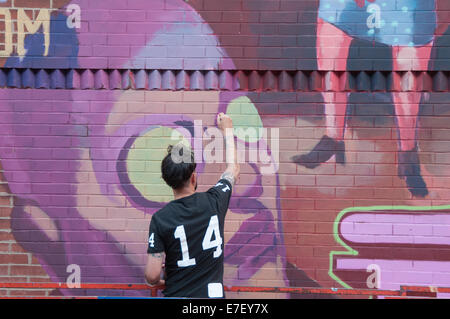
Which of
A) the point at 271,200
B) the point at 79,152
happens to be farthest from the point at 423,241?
the point at 79,152

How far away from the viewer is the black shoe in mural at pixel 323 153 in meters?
4.80

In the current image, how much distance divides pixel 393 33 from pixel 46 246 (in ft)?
13.6

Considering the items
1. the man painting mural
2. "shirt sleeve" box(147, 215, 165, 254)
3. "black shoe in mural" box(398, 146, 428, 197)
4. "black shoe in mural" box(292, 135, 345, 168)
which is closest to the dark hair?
"shirt sleeve" box(147, 215, 165, 254)

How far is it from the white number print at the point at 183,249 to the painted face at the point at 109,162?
211 centimetres

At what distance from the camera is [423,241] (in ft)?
15.5

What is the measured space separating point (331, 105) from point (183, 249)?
2689 mm

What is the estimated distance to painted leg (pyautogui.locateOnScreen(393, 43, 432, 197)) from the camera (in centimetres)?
473

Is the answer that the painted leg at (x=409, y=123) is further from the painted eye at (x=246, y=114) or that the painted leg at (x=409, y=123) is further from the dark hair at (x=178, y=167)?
the dark hair at (x=178, y=167)

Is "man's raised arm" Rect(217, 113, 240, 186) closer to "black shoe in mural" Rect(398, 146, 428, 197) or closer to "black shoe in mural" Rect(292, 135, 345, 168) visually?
"black shoe in mural" Rect(292, 135, 345, 168)

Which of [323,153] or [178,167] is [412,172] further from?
[178,167]

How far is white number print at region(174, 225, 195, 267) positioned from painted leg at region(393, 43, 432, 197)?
285 cm

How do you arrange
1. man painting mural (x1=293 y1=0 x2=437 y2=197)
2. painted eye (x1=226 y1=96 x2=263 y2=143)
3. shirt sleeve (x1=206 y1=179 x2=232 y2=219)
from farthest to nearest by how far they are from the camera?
painted eye (x1=226 y1=96 x2=263 y2=143) < man painting mural (x1=293 y1=0 x2=437 y2=197) < shirt sleeve (x1=206 y1=179 x2=232 y2=219)

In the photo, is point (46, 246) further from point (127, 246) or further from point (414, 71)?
point (414, 71)

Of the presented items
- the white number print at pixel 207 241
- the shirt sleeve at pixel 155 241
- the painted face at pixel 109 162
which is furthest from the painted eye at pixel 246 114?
the shirt sleeve at pixel 155 241
